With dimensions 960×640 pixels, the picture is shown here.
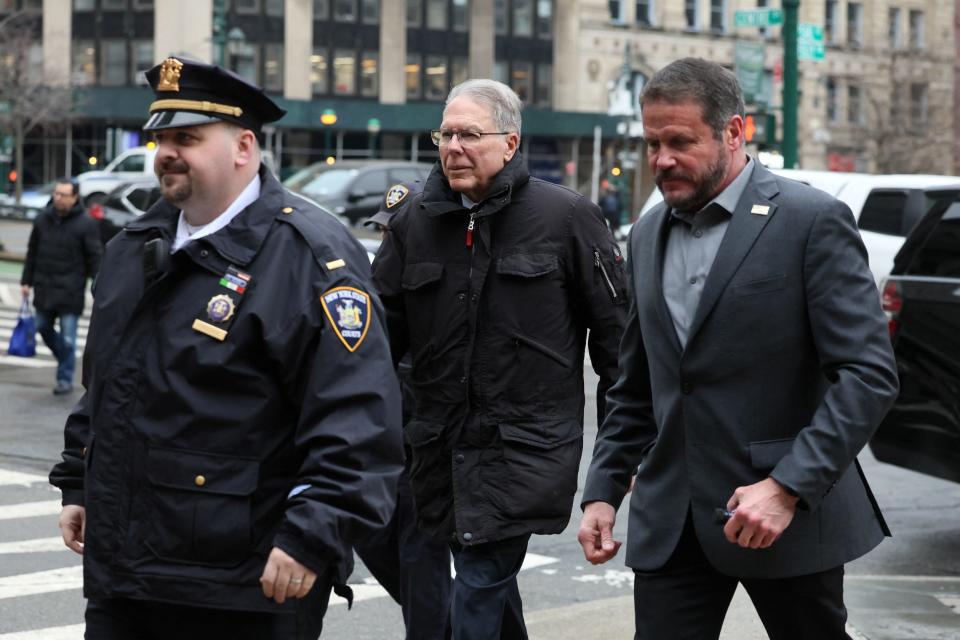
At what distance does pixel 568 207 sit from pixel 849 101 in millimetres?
73929

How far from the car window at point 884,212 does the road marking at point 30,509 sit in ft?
25.9

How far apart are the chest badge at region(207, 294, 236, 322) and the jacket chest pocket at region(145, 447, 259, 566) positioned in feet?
0.97

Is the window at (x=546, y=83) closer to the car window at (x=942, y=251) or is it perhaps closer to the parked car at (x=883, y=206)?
the parked car at (x=883, y=206)

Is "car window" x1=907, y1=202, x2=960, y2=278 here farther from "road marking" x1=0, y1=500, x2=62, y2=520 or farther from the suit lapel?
the suit lapel

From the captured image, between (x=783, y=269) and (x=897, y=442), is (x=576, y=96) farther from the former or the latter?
(x=783, y=269)

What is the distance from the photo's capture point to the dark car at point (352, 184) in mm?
25578

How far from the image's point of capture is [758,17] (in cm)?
2316

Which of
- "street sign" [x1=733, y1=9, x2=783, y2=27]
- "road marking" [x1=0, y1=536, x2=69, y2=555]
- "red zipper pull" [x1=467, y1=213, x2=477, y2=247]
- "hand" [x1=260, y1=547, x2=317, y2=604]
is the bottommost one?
"road marking" [x1=0, y1=536, x2=69, y2=555]

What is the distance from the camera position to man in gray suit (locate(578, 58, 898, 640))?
3844 millimetres

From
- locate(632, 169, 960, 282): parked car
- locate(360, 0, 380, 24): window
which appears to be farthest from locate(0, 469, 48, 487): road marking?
locate(360, 0, 380, 24): window

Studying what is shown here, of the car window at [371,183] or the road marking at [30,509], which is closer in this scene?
Answer: the road marking at [30,509]

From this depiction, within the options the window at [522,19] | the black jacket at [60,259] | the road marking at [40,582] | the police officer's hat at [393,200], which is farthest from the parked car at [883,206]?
the window at [522,19]

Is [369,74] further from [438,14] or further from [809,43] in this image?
[809,43]

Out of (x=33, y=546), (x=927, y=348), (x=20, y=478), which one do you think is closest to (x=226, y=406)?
(x=33, y=546)
